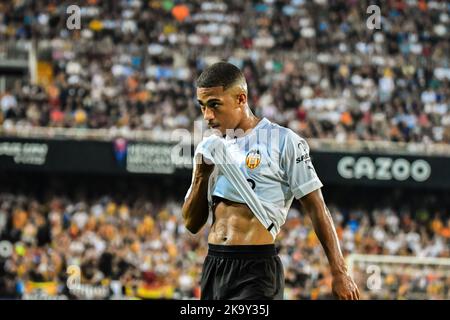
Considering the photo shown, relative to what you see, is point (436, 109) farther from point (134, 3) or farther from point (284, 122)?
point (134, 3)

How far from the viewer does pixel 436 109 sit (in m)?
22.3

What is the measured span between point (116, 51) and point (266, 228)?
18952 mm

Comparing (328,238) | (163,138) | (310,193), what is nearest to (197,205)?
(310,193)

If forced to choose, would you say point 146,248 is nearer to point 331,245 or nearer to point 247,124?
point 247,124

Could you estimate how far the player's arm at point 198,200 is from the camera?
4773 millimetres

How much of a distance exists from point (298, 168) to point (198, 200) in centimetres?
57

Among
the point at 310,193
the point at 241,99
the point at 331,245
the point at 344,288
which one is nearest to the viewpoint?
the point at 344,288

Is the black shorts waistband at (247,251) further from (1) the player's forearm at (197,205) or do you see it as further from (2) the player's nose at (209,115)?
(2) the player's nose at (209,115)

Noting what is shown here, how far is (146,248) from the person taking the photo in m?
18.4

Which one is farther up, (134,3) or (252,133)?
(134,3)

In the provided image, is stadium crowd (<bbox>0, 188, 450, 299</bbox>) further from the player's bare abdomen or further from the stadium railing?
the player's bare abdomen

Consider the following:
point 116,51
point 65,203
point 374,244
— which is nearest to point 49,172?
point 65,203

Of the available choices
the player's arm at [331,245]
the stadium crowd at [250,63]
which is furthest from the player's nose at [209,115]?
the stadium crowd at [250,63]

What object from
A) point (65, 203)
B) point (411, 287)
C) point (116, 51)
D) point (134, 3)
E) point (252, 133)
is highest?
point (134, 3)
